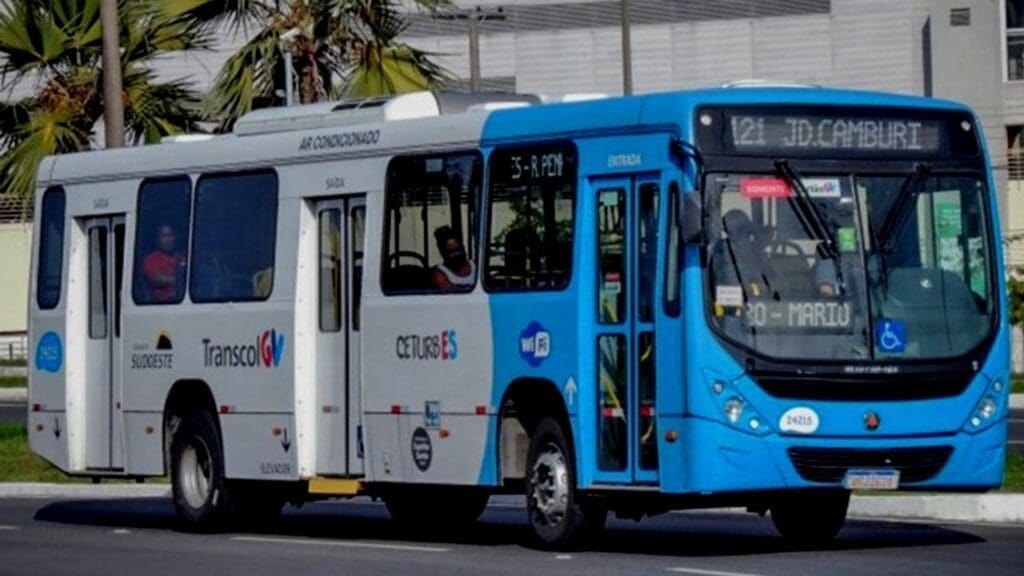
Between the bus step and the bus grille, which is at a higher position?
the bus grille

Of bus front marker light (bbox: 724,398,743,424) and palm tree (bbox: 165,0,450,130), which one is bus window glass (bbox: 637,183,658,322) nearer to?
bus front marker light (bbox: 724,398,743,424)

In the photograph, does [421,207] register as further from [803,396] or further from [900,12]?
[900,12]

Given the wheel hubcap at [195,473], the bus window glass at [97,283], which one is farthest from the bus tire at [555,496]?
the bus window glass at [97,283]

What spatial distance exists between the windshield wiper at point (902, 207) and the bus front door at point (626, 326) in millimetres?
1411

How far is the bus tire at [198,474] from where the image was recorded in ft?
67.2

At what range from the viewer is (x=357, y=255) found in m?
19.1

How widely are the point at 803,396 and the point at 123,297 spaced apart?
7.52m

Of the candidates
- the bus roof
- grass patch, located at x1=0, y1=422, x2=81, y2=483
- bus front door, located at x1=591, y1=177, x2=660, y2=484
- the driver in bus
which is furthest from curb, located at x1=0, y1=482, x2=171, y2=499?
bus front door, located at x1=591, y1=177, x2=660, y2=484

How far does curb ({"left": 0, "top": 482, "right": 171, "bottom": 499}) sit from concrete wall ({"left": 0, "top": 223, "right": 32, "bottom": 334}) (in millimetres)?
37815

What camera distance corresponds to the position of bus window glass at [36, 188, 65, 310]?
22391 millimetres

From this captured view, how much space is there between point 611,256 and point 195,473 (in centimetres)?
552

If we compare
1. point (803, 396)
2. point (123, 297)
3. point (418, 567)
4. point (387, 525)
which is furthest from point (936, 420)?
point (123, 297)

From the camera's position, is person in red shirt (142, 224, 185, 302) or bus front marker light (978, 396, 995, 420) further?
person in red shirt (142, 224, 185, 302)

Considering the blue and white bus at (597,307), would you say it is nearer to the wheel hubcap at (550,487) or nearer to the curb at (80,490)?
the wheel hubcap at (550,487)
